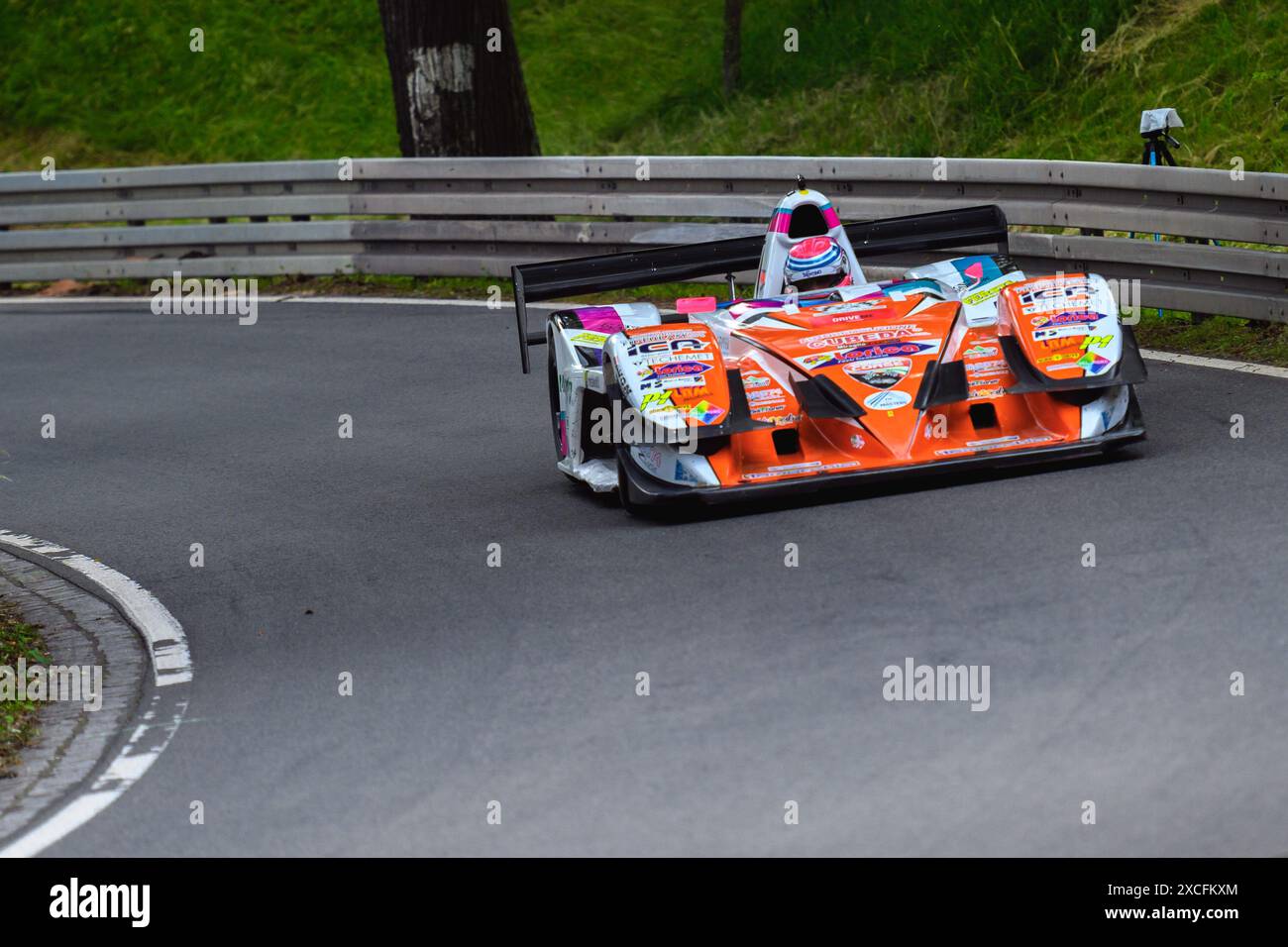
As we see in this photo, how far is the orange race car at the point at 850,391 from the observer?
298 inches

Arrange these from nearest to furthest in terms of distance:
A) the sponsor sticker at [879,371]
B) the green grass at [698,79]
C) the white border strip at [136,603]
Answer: the white border strip at [136,603] → the sponsor sticker at [879,371] → the green grass at [698,79]

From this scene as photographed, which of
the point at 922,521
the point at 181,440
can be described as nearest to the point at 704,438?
the point at 922,521

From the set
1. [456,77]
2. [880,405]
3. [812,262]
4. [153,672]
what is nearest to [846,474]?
[880,405]

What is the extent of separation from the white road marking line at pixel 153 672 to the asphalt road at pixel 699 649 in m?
0.08

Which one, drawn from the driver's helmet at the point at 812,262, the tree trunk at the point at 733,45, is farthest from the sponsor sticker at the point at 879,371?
the tree trunk at the point at 733,45

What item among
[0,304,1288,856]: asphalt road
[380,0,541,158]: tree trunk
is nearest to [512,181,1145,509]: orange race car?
[0,304,1288,856]: asphalt road

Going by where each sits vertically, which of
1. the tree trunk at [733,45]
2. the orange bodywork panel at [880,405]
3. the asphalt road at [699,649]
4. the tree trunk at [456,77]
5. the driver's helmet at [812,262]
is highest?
the tree trunk at [733,45]

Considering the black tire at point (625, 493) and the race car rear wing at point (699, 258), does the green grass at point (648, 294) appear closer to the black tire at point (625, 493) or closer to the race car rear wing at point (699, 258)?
the race car rear wing at point (699, 258)

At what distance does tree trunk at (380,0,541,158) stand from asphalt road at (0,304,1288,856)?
6.72 meters

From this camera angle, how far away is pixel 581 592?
683 centimetres

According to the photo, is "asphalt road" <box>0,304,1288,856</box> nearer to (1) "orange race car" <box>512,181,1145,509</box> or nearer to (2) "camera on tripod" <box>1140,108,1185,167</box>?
(1) "orange race car" <box>512,181,1145,509</box>

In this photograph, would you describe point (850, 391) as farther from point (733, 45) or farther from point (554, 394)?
point (733, 45)

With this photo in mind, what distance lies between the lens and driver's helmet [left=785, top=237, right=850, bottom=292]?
29.1 feet
